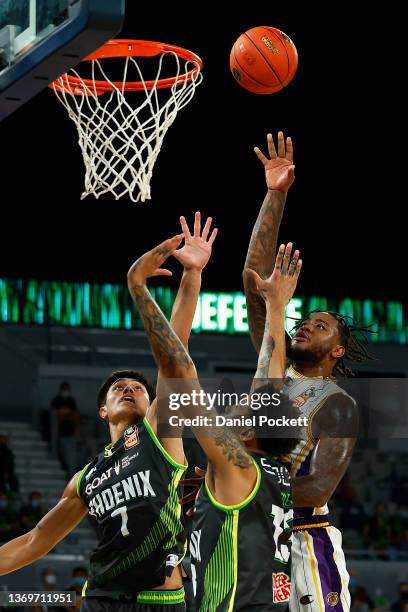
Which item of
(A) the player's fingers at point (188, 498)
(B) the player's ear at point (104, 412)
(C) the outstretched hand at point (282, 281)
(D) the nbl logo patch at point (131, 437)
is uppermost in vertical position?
(C) the outstretched hand at point (282, 281)

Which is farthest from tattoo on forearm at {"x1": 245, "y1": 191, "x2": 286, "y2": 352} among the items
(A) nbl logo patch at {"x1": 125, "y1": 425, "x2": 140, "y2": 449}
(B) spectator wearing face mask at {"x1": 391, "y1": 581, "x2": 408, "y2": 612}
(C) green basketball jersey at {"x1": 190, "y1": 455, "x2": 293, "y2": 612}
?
(B) spectator wearing face mask at {"x1": 391, "y1": 581, "x2": 408, "y2": 612}

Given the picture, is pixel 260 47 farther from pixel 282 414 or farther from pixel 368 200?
pixel 368 200

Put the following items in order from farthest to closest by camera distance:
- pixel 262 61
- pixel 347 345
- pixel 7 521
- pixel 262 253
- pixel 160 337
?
1. pixel 7 521
2. pixel 262 61
3. pixel 262 253
4. pixel 347 345
5. pixel 160 337

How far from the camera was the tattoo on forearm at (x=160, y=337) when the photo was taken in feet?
13.9

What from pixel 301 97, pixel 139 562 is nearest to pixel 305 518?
pixel 139 562

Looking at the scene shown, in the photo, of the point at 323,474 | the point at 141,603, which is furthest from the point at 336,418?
the point at 141,603

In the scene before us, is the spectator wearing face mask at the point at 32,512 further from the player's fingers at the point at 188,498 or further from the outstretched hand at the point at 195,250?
the outstretched hand at the point at 195,250

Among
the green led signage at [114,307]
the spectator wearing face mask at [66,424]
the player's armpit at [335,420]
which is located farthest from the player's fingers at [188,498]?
the green led signage at [114,307]

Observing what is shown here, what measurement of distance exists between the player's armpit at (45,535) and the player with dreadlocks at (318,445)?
3.35 ft

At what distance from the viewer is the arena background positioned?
12562 millimetres

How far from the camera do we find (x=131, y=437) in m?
4.96

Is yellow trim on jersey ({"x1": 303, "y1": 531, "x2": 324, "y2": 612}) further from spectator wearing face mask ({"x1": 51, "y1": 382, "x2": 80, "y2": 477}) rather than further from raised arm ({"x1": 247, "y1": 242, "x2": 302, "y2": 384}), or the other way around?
spectator wearing face mask ({"x1": 51, "y1": 382, "x2": 80, "y2": 477})

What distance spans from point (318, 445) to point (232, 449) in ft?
4.05

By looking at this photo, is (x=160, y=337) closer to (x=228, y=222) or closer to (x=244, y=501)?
(x=244, y=501)
